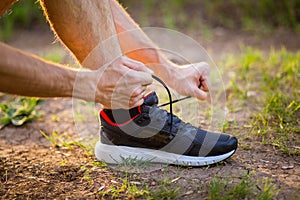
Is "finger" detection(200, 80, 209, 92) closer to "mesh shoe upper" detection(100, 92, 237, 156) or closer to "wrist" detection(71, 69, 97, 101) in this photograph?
"mesh shoe upper" detection(100, 92, 237, 156)

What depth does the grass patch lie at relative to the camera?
7.23 feet

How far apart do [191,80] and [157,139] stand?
1.02ft

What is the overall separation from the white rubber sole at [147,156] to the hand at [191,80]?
0.29 m

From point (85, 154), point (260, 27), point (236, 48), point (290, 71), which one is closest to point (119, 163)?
point (85, 154)

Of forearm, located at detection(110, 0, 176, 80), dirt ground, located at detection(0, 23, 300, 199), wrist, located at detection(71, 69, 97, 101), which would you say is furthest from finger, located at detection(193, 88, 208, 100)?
wrist, located at detection(71, 69, 97, 101)

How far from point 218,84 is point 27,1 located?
8.40 feet

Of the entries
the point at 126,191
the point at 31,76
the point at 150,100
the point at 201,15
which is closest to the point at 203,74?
the point at 150,100

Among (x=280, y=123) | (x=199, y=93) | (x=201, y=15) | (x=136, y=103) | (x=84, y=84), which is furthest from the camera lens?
(x=201, y=15)

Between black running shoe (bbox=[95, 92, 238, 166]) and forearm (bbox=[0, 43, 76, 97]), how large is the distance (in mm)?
317

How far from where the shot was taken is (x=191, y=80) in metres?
1.76

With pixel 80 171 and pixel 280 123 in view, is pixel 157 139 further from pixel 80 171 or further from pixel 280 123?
pixel 280 123

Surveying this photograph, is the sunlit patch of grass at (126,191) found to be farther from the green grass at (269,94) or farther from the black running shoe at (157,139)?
the green grass at (269,94)

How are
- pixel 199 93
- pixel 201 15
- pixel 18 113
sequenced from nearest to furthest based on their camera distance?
1. pixel 199 93
2. pixel 18 113
3. pixel 201 15

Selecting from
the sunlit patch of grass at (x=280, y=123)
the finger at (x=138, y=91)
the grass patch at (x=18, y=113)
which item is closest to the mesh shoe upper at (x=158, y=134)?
the finger at (x=138, y=91)
